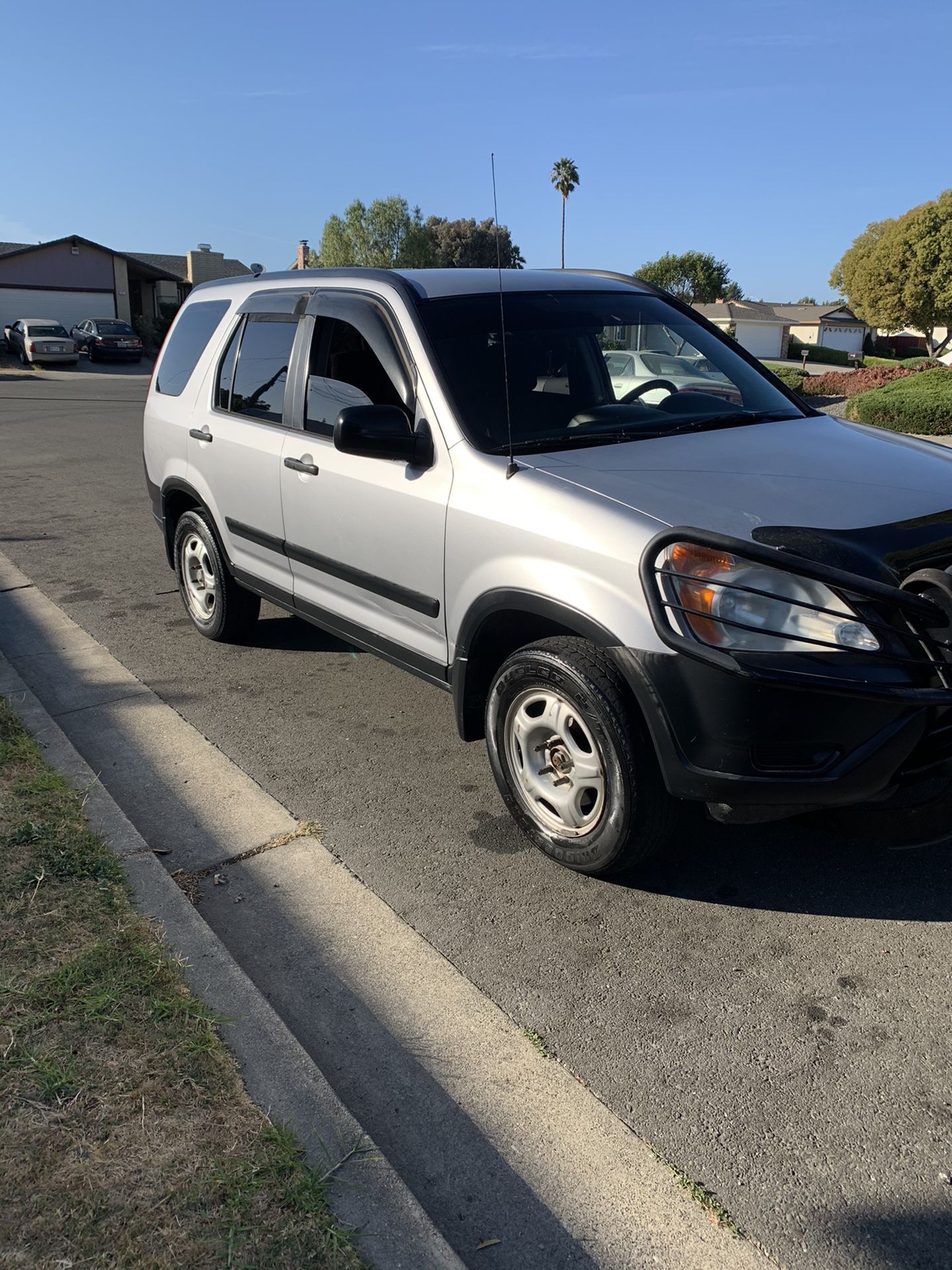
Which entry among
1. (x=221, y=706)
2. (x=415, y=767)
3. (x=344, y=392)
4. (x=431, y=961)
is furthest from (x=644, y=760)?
(x=221, y=706)

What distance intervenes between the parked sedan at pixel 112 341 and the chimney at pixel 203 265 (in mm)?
20231

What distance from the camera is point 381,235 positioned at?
3329 inches

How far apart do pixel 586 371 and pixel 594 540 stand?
147 centimetres

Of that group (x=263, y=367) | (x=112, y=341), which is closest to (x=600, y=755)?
(x=263, y=367)

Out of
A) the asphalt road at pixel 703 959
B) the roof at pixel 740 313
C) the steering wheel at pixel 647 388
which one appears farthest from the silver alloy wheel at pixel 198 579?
the roof at pixel 740 313

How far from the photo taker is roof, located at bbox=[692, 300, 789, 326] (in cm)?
8081

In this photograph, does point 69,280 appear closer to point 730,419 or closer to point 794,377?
point 794,377

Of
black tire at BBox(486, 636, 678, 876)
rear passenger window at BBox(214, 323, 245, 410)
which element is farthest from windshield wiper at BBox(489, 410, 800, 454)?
rear passenger window at BBox(214, 323, 245, 410)

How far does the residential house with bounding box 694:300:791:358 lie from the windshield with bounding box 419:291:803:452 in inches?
3182

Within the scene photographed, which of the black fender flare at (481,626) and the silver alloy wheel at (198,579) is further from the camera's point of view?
the silver alloy wheel at (198,579)

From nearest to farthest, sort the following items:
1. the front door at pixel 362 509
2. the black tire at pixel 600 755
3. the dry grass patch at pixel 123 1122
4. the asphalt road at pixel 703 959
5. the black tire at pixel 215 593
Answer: the dry grass patch at pixel 123 1122 → the asphalt road at pixel 703 959 → the black tire at pixel 600 755 → the front door at pixel 362 509 → the black tire at pixel 215 593

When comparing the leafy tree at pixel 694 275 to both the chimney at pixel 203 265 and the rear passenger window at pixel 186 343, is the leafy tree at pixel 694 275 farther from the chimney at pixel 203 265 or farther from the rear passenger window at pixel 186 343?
the rear passenger window at pixel 186 343

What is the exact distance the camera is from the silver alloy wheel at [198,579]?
584 cm

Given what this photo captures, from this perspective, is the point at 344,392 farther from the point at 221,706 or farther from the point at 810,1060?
the point at 810,1060
